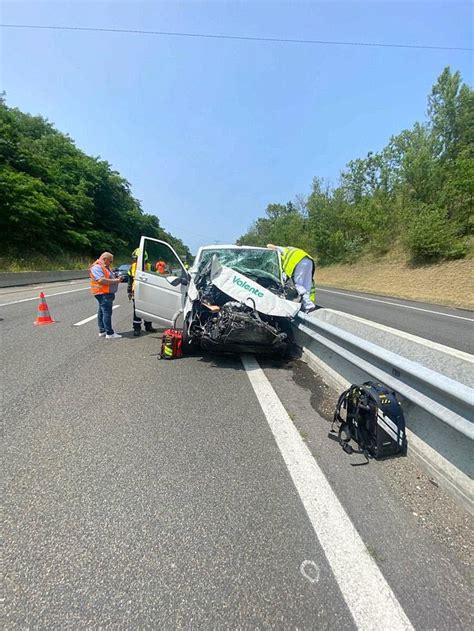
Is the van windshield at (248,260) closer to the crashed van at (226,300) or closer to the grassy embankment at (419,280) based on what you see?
the crashed van at (226,300)

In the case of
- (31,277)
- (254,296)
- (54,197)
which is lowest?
(31,277)

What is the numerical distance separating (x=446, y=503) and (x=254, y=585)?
1402 millimetres

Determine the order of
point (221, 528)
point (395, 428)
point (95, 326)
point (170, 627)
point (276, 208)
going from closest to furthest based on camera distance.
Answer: point (170, 627) → point (221, 528) → point (395, 428) → point (95, 326) → point (276, 208)

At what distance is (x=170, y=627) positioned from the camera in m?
1.40

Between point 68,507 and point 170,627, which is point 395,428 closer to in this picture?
point 170,627

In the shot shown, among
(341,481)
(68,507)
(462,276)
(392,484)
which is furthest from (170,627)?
(462,276)

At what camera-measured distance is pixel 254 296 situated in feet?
16.3

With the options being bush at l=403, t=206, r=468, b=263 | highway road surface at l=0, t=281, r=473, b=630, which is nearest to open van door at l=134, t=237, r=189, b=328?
highway road surface at l=0, t=281, r=473, b=630

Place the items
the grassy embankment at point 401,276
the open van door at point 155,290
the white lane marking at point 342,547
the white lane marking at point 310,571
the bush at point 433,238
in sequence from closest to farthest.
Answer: the white lane marking at point 342,547 < the white lane marking at point 310,571 < the open van door at point 155,290 < the grassy embankment at point 401,276 < the bush at point 433,238

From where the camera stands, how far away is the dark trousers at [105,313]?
6793mm

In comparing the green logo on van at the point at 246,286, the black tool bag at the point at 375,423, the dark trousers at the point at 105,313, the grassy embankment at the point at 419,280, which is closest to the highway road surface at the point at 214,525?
the black tool bag at the point at 375,423

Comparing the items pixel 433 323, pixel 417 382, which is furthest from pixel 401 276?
pixel 417 382

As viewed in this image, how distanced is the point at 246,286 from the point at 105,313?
343 centimetres

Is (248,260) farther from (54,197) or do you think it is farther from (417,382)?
(54,197)
